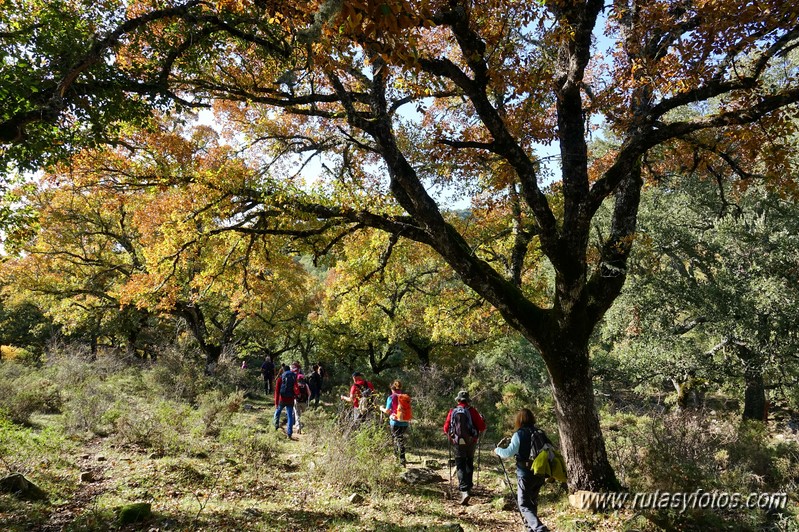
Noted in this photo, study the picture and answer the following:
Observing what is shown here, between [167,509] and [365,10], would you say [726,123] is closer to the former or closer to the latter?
[365,10]

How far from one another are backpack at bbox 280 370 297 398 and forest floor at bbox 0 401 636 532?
2.06 meters

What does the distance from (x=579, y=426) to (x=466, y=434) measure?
1.89 m

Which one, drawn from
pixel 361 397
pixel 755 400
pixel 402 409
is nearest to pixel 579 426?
pixel 402 409

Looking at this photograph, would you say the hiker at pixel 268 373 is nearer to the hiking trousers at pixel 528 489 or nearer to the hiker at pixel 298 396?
the hiker at pixel 298 396

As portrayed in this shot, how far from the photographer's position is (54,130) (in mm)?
5328

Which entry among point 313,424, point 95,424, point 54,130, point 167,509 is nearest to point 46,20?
point 54,130

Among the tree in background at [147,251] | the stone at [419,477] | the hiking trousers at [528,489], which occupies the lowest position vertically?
the stone at [419,477]

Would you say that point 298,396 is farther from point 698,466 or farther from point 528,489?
point 698,466

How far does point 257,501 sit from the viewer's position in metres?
5.51

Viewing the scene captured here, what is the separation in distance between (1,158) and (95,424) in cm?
557

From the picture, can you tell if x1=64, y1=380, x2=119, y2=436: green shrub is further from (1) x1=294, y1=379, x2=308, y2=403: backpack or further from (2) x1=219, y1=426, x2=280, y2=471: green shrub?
(1) x1=294, y1=379, x2=308, y2=403: backpack

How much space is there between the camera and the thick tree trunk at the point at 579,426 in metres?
5.66

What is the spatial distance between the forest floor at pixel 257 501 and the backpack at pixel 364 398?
146 centimetres

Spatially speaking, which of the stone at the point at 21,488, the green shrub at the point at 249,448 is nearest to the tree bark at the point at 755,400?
the green shrub at the point at 249,448
